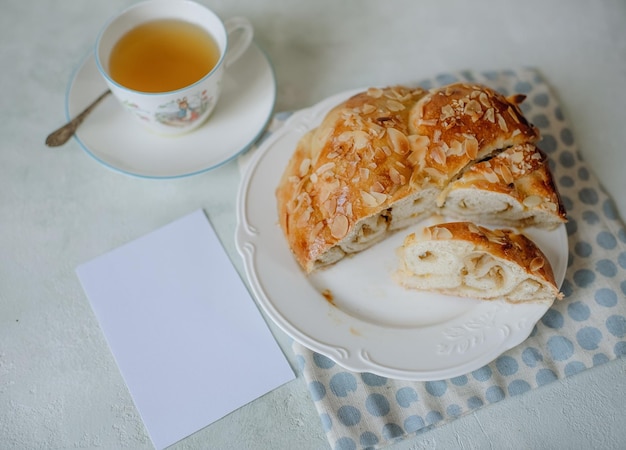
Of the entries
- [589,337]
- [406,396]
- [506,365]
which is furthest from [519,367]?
[406,396]

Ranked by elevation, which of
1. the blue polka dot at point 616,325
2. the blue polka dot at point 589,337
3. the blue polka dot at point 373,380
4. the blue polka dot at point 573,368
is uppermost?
the blue polka dot at point 616,325

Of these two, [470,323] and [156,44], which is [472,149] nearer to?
[470,323]

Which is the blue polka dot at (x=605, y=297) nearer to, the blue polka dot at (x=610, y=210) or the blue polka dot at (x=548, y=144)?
the blue polka dot at (x=610, y=210)

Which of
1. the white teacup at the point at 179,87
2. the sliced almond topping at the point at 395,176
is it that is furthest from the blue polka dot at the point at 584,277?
the white teacup at the point at 179,87

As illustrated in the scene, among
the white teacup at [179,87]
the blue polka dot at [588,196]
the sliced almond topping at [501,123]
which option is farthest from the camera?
the blue polka dot at [588,196]

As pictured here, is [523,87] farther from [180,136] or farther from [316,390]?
[316,390]

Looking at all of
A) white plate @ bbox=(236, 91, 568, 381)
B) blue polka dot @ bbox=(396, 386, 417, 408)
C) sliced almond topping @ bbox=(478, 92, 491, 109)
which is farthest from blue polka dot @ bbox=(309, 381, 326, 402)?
sliced almond topping @ bbox=(478, 92, 491, 109)

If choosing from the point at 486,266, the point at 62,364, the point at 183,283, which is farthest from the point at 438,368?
the point at 62,364

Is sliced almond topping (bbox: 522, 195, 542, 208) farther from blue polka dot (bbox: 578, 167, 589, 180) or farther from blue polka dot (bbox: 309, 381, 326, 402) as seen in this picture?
blue polka dot (bbox: 309, 381, 326, 402)
